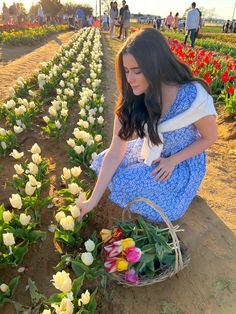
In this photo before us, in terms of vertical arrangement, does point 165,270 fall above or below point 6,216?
below

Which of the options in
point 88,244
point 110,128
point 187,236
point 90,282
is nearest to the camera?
point 88,244

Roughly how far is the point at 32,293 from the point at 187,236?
4.34 ft

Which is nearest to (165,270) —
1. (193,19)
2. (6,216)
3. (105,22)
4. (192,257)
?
(192,257)

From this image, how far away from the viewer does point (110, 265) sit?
212cm

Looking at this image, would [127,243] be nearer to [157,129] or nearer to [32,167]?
[157,129]

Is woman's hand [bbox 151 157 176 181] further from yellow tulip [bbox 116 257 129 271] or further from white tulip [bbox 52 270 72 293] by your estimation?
white tulip [bbox 52 270 72 293]

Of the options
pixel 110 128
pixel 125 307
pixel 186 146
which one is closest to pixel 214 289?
pixel 125 307

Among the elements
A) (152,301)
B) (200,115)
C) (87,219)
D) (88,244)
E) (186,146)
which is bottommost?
(152,301)

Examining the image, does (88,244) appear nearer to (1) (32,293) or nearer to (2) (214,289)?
(1) (32,293)

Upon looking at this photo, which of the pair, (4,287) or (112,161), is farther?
(112,161)

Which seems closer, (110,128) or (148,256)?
(148,256)

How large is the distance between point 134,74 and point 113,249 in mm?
1130

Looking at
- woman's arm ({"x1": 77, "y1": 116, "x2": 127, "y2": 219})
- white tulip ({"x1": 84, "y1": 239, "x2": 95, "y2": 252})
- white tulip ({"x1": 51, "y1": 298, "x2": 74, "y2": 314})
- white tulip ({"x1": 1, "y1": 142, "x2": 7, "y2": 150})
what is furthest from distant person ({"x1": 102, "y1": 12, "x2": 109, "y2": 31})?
white tulip ({"x1": 51, "y1": 298, "x2": 74, "y2": 314})

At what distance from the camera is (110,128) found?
16.0 feet
